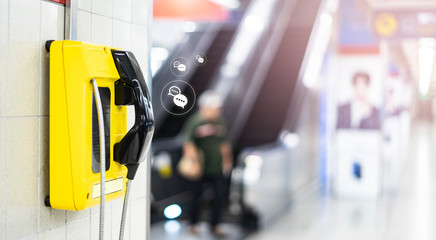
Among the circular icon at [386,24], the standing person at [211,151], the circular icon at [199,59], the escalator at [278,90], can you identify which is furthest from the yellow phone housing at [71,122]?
the escalator at [278,90]

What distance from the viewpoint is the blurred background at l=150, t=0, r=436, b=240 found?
384cm

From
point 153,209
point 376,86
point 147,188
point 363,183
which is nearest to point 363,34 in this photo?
point 376,86

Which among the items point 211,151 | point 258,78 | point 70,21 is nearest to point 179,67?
point 70,21

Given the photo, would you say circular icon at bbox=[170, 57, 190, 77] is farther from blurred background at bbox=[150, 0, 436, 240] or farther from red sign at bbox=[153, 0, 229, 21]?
red sign at bbox=[153, 0, 229, 21]

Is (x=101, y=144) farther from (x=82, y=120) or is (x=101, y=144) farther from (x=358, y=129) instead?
(x=358, y=129)

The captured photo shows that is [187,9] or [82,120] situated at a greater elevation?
[187,9]

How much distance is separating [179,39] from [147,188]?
28.6 feet

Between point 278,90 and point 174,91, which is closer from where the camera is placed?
point 174,91

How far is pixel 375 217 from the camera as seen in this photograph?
6.50m

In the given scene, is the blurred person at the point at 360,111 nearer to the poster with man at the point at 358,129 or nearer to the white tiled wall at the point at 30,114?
the poster with man at the point at 358,129

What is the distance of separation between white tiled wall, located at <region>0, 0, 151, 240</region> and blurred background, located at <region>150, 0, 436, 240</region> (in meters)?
0.50

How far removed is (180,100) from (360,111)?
610 centimetres

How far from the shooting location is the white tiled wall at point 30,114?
61.1 inches

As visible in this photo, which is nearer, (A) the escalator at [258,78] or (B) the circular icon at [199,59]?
(B) the circular icon at [199,59]
